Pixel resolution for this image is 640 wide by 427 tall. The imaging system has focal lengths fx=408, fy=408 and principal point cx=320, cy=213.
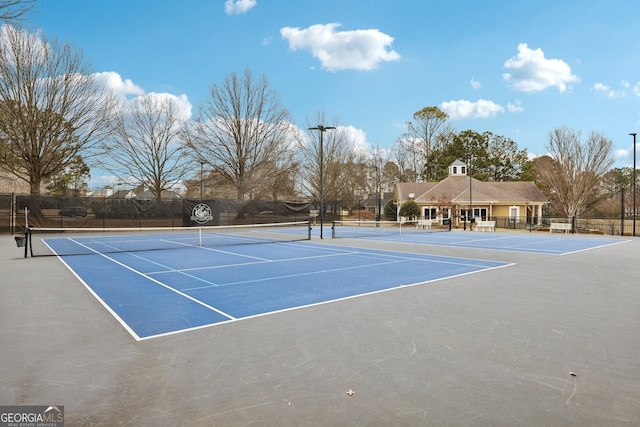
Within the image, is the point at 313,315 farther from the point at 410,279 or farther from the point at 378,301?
the point at 410,279

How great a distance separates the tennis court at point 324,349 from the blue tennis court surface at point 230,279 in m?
0.06

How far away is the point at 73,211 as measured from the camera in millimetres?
23562

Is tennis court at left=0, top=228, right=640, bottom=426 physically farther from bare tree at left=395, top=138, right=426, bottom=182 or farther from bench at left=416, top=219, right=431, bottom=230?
bare tree at left=395, top=138, right=426, bottom=182

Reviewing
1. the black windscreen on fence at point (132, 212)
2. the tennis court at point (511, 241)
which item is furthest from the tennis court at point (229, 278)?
the black windscreen on fence at point (132, 212)

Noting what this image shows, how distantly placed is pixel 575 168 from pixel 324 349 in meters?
43.7

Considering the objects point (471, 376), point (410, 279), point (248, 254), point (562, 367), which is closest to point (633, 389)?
point (562, 367)

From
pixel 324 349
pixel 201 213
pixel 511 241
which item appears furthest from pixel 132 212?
pixel 324 349

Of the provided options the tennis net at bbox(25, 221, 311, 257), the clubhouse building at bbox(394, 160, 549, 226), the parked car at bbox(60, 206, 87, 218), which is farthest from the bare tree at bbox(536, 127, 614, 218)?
the parked car at bbox(60, 206, 87, 218)

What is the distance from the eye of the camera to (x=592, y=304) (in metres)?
6.43

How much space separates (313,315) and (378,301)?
1.36 metres

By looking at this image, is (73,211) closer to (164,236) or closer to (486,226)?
(164,236)

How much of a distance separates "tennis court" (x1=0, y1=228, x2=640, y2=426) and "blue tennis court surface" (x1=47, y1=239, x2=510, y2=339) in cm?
6

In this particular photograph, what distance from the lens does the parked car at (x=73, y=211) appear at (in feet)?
76.5

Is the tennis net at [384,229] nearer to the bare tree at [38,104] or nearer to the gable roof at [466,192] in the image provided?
the gable roof at [466,192]
